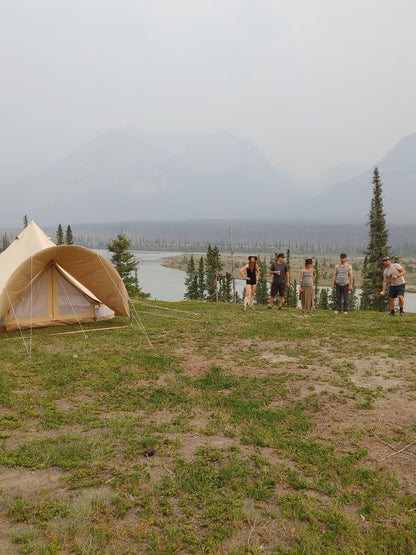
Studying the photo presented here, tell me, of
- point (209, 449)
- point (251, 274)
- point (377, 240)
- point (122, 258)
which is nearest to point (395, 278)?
point (251, 274)

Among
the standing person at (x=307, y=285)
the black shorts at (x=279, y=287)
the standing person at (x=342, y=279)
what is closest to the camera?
the standing person at (x=342, y=279)

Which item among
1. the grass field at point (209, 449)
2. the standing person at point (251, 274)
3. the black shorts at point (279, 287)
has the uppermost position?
the standing person at point (251, 274)

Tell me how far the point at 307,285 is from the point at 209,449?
10.5 m

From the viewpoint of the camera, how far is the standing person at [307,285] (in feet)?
46.6

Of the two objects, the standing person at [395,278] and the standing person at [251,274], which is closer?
the standing person at [395,278]

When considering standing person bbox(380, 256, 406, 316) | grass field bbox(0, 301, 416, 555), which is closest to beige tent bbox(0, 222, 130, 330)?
grass field bbox(0, 301, 416, 555)

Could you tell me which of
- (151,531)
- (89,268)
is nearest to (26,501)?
(151,531)

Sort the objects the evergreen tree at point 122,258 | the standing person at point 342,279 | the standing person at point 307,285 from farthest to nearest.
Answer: the evergreen tree at point 122,258 → the standing person at point 307,285 → the standing person at point 342,279

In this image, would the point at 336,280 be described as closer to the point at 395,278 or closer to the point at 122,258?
the point at 395,278

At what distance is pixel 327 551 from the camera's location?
3197 millimetres

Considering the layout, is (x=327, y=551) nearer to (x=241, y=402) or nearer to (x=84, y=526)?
(x=84, y=526)

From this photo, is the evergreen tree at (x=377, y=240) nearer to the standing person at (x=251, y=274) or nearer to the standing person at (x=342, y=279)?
the standing person at (x=342, y=279)

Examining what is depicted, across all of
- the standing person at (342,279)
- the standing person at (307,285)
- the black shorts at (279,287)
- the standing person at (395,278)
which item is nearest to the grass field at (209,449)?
the standing person at (395,278)

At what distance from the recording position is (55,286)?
1220cm
